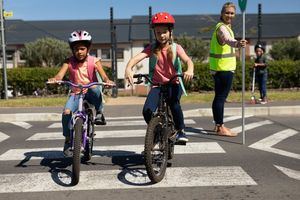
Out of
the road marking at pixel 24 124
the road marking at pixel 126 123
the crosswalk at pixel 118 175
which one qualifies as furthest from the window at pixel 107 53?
the crosswalk at pixel 118 175

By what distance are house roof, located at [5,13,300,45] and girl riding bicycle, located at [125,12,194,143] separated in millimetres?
40518

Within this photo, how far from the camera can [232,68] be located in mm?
7762

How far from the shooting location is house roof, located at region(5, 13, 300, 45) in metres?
47.5

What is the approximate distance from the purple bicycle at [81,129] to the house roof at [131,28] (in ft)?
133

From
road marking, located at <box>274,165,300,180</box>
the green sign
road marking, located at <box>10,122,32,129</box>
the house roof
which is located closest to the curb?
road marking, located at <box>10,122,32,129</box>

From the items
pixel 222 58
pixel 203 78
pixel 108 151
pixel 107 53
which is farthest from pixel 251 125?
pixel 107 53

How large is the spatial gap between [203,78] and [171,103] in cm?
1269

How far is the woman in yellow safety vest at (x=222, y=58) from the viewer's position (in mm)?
7473

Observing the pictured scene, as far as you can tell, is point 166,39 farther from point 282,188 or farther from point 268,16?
point 268,16

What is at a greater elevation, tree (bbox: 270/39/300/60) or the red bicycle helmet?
tree (bbox: 270/39/300/60)

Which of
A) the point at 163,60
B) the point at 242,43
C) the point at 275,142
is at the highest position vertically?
the point at 242,43

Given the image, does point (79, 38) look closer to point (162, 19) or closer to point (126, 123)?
point (162, 19)

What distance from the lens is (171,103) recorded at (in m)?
5.63

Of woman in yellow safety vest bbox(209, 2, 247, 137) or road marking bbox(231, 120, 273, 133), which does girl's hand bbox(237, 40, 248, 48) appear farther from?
road marking bbox(231, 120, 273, 133)
